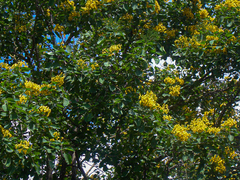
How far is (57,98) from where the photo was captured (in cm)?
344

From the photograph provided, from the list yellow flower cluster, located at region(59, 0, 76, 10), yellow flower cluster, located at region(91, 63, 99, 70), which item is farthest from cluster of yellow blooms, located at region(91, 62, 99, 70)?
yellow flower cluster, located at region(59, 0, 76, 10)

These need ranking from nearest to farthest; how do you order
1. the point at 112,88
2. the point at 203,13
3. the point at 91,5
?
the point at 112,88 → the point at 91,5 → the point at 203,13

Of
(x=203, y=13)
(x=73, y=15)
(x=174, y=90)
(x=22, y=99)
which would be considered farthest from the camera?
(x=203, y=13)

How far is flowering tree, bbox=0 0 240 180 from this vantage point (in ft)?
10.5

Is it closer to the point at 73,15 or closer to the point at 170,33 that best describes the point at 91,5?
the point at 73,15

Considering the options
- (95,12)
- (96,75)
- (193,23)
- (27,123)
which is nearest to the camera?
(27,123)

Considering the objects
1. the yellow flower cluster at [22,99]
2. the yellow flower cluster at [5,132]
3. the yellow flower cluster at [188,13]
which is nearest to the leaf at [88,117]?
the yellow flower cluster at [22,99]

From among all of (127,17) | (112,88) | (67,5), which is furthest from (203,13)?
(112,88)

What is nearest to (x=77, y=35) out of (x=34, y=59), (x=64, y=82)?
(x=34, y=59)

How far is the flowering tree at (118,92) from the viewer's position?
10.5ft

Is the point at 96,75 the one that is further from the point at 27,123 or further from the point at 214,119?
the point at 214,119

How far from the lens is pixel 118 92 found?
3793 mm

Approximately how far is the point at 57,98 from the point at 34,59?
243cm

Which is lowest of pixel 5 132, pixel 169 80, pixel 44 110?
pixel 5 132
